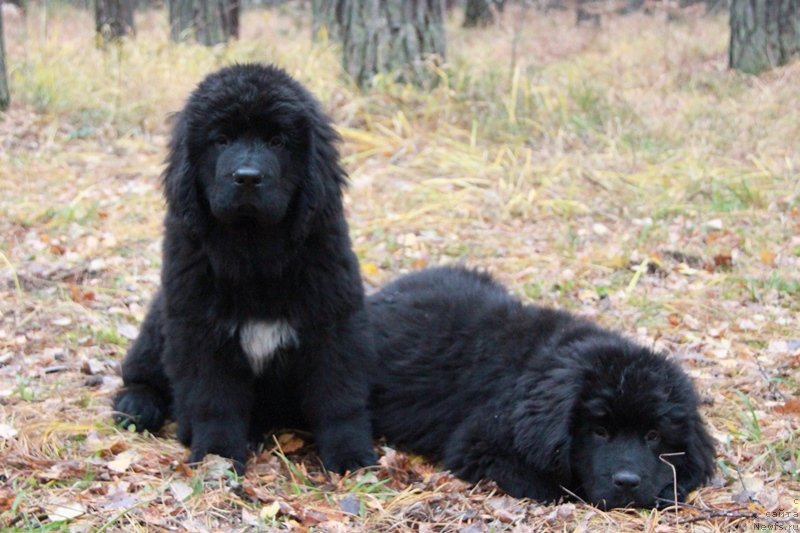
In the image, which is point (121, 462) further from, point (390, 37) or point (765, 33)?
point (765, 33)

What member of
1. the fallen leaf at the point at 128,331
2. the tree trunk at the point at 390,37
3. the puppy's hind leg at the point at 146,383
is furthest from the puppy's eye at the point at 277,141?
the tree trunk at the point at 390,37

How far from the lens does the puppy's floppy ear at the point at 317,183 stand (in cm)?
406

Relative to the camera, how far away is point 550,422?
3.88 meters

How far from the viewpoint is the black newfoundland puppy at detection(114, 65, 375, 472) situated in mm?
3969

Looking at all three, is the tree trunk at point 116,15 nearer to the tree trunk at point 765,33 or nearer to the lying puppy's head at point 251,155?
the tree trunk at point 765,33

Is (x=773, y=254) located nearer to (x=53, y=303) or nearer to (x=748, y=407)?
(x=748, y=407)

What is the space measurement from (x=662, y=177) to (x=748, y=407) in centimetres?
381

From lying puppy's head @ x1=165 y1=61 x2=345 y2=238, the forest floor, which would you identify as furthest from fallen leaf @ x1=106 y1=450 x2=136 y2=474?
lying puppy's head @ x1=165 y1=61 x2=345 y2=238

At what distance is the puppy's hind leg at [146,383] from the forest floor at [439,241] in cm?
10

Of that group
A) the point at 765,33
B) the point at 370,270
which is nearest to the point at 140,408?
the point at 370,270

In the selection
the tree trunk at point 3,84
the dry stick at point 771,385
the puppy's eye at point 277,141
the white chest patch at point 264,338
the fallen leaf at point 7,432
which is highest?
the puppy's eye at point 277,141

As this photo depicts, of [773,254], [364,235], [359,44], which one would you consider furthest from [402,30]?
[773,254]

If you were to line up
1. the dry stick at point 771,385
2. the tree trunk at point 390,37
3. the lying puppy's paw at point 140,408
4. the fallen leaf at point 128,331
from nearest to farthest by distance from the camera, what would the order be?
1. the lying puppy's paw at point 140,408
2. the dry stick at point 771,385
3. the fallen leaf at point 128,331
4. the tree trunk at point 390,37

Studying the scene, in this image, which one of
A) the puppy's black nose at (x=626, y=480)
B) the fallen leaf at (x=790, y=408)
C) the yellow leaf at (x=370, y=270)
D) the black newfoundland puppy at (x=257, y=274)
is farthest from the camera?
the yellow leaf at (x=370, y=270)
